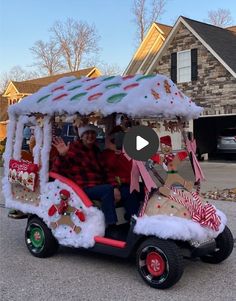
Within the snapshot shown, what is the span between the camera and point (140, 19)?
4525cm

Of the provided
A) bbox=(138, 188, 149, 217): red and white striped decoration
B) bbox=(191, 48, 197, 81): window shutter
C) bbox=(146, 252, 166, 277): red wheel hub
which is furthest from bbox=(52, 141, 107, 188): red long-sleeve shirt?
bbox=(191, 48, 197, 81): window shutter

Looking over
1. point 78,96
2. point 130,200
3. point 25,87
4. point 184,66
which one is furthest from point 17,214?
point 25,87

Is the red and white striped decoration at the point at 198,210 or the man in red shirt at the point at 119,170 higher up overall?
the man in red shirt at the point at 119,170

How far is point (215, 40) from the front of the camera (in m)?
21.9

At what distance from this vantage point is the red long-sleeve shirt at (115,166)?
585 cm

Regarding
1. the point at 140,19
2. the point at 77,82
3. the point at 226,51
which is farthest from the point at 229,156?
the point at 140,19

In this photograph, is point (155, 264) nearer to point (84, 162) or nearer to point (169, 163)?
point (169, 163)

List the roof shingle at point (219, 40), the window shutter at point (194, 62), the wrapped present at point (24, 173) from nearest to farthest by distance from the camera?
1. the wrapped present at point (24, 173)
2. the roof shingle at point (219, 40)
3. the window shutter at point (194, 62)

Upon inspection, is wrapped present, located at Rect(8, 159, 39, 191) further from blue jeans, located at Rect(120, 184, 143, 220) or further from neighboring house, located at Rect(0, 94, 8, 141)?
neighboring house, located at Rect(0, 94, 8, 141)

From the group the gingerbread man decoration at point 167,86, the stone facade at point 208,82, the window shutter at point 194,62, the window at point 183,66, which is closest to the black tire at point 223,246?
the gingerbread man decoration at point 167,86

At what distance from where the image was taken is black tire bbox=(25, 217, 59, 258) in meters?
5.73

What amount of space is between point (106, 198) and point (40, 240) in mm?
1074

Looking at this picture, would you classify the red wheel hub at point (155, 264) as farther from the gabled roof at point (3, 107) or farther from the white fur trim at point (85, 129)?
the gabled roof at point (3, 107)

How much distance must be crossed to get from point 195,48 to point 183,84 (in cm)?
164
